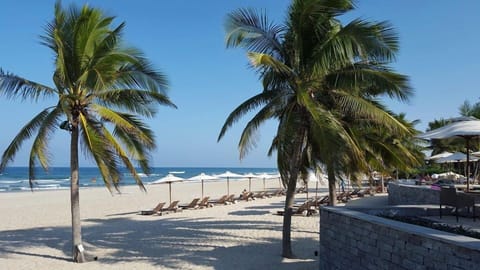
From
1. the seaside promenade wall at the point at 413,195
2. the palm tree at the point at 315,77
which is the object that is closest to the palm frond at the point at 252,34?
the palm tree at the point at 315,77

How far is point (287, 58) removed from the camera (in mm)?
9805

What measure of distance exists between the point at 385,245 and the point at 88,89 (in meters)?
7.06

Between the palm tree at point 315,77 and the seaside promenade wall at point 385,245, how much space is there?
176 cm

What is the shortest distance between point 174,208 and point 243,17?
503 inches

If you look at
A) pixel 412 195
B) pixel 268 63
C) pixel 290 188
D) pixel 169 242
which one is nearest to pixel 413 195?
pixel 412 195

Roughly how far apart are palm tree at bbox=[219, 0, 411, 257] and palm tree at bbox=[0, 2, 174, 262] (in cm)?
229

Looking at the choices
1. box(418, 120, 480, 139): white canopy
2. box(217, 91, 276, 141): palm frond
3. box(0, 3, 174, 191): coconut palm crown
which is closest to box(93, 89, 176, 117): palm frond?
box(0, 3, 174, 191): coconut palm crown

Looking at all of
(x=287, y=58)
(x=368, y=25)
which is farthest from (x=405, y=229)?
(x=287, y=58)

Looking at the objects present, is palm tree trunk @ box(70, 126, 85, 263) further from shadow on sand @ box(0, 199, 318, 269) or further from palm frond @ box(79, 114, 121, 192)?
shadow on sand @ box(0, 199, 318, 269)

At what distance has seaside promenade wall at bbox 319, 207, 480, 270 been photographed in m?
4.57

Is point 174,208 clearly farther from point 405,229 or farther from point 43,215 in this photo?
point 405,229

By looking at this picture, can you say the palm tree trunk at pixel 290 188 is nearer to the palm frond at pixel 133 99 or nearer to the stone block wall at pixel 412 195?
the palm frond at pixel 133 99

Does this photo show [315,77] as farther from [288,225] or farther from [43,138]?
[43,138]

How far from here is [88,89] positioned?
9.89m
